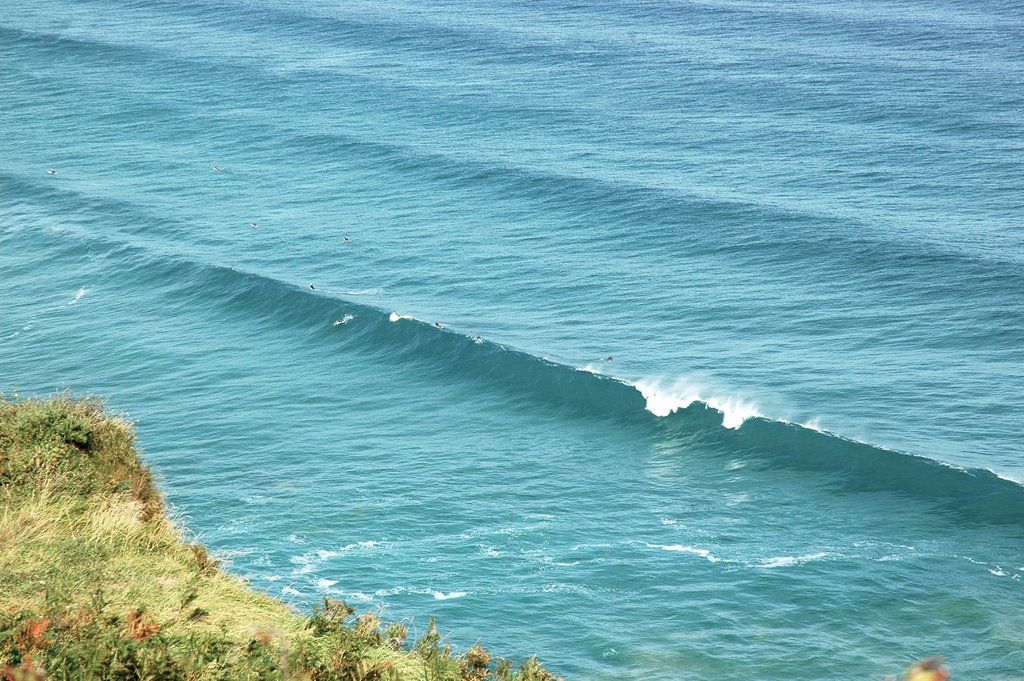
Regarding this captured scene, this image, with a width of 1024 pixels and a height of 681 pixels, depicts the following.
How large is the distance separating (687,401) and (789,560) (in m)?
16.2

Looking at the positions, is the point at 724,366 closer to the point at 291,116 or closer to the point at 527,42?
the point at 291,116

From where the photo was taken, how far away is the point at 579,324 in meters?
74.0

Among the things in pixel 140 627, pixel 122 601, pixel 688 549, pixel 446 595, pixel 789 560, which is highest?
pixel 140 627

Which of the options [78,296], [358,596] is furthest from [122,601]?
[78,296]

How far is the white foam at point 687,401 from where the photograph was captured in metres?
61.0

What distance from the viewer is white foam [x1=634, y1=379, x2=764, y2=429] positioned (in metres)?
61.0

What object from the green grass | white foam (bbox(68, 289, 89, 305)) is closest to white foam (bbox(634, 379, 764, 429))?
the green grass

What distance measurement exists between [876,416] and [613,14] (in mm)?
111220

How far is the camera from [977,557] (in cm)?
4878

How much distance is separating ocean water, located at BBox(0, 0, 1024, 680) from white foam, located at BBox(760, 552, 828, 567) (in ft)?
0.85

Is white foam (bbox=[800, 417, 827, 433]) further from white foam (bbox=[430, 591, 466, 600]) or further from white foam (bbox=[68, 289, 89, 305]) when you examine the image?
white foam (bbox=[68, 289, 89, 305])

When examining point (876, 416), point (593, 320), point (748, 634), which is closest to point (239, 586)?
point (748, 634)

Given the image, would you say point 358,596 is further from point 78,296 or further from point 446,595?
point 78,296

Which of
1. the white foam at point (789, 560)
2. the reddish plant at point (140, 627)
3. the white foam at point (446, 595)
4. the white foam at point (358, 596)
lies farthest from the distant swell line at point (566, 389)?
the reddish plant at point (140, 627)
